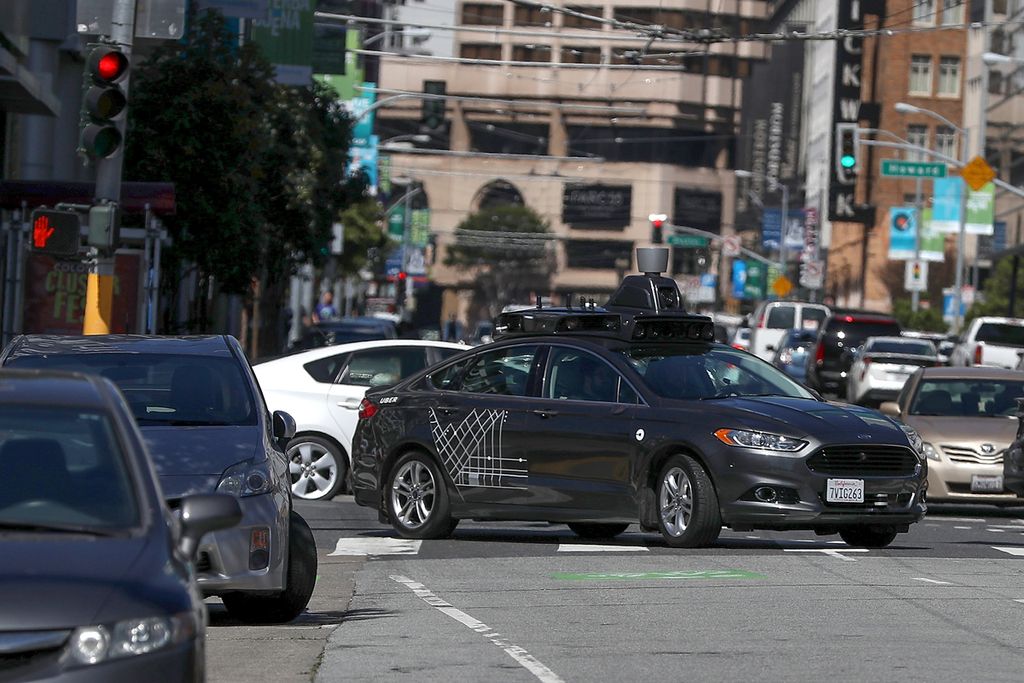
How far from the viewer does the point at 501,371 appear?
16.1m

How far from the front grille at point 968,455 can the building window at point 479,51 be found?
104513mm

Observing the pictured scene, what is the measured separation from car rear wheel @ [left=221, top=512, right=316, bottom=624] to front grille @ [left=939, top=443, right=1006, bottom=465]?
10723mm

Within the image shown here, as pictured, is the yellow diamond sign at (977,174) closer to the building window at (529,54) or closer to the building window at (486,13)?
the building window at (486,13)

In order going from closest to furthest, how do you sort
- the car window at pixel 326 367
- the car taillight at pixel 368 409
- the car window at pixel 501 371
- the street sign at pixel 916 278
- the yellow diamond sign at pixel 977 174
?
the car window at pixel 501 371 < the car taillight at pixel 368 409 < the car window at pixel 326 367 < the yellow diamond sign at pixel 977 174 < the street sign at pixel 916 278

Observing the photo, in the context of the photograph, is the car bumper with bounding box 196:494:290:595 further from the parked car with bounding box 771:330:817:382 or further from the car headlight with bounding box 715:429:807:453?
the parked car with bounding box 771:330:817:382

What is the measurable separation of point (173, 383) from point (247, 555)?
5.43 feet

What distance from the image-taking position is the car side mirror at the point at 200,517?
680 cm

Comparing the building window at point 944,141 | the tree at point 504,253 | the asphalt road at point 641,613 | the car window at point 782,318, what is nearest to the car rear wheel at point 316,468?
the asphalt road at point 641,613

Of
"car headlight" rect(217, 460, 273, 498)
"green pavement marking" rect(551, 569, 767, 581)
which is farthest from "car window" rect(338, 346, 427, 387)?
"car headlight" rect(217, 460, 273, 498)

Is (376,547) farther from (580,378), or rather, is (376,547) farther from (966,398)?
(966,398)

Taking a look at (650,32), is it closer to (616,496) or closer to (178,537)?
(616,496)

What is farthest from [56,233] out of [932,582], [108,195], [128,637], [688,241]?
[688,241]

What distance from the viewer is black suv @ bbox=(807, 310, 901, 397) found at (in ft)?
144

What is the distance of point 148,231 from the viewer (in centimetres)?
2303
